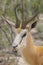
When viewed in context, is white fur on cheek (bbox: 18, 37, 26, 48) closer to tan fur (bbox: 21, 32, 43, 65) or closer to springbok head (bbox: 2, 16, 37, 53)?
springbok head (bbox: 2, 16, 37, 53)

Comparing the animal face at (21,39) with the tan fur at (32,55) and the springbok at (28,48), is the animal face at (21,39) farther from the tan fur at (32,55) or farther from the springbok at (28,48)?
the tan fur at (32,55)

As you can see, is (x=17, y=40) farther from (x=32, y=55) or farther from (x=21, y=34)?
(x=32, y=55)

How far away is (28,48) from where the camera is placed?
6.31m

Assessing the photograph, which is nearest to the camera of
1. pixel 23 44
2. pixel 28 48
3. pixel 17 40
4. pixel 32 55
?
pixel 17 40

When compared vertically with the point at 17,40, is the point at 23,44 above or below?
below

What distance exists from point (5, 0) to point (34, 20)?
2.35 m

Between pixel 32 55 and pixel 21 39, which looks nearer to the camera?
pixel 21 39

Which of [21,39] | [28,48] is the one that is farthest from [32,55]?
[21,39]

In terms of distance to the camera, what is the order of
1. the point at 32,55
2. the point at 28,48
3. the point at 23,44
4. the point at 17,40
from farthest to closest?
the point at 32,55
the point at 28,48
the point at 23,44
the point at 17,40

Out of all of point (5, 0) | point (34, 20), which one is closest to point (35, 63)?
point (34, 20)

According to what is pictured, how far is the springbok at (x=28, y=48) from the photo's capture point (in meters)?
6.08

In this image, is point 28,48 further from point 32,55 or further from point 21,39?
point 21,39

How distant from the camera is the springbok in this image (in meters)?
6.08

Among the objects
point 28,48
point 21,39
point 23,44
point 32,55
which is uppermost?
point 21,39
